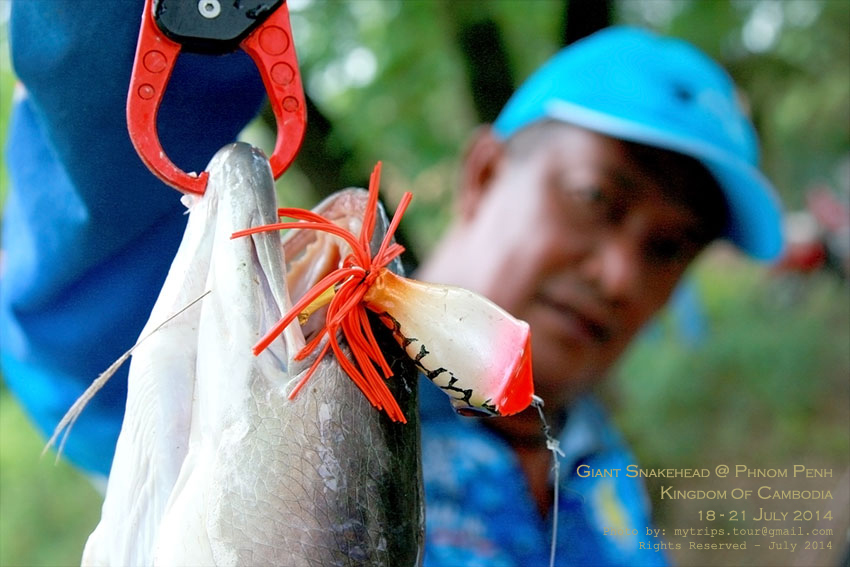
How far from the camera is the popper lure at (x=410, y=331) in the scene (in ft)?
2.07

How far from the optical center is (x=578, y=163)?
1759 mm

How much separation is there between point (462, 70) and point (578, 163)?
1054 mm

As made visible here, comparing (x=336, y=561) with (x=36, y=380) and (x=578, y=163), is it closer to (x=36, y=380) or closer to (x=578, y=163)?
(x=36, y=380)

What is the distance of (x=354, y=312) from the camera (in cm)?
68

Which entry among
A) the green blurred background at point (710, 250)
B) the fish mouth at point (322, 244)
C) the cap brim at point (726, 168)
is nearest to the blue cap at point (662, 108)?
the cap brim at point (726, 168)

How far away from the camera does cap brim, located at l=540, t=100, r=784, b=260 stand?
1.68m

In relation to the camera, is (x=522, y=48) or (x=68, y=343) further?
(x=522, y=48)

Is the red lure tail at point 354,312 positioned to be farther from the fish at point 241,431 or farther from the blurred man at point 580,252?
the blurred man at point 580,252

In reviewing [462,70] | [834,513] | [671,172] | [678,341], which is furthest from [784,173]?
[671,172]

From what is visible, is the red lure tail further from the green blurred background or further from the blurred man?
the green blurred background

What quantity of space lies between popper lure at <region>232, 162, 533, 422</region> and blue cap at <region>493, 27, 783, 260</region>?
3.71 feet

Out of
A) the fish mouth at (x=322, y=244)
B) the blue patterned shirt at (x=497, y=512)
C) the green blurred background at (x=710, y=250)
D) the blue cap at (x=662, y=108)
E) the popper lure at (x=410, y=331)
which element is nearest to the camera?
the popper lure at (x=410, y=331)

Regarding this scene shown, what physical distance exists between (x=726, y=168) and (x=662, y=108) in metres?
0.19

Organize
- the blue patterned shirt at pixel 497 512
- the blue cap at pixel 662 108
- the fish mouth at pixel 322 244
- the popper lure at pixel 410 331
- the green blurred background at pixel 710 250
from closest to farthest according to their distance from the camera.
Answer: the popper lure at pixel 410 331 < the fish mouth at pixel 322 244 < the blue patterned shirt at pixel 497 512 < the blue cap at pixel 662 108 < the green blurred background at pixel 710 250
